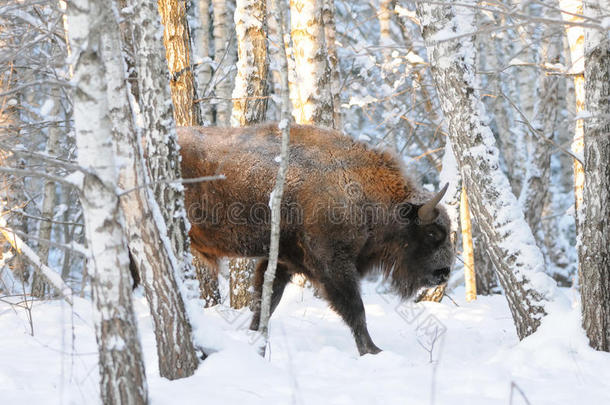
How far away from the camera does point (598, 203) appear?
422cm

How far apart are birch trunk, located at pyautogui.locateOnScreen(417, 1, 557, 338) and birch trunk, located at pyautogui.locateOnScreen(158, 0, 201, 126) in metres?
2.59

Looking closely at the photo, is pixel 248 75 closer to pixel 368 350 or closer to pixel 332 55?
pixel 332 55

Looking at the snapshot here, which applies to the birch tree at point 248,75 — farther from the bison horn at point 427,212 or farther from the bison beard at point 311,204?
the bison horn at point 427,212

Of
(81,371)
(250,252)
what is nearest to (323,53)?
(250,252)

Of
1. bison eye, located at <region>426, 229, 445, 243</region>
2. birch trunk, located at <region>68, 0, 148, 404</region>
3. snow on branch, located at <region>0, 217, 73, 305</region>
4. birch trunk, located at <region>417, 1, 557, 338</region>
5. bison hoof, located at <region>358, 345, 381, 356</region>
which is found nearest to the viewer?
birch trunk, located at <region>68, 0, 148, 404</region>

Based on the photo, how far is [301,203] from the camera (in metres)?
5.16

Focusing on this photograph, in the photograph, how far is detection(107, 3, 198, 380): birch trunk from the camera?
3.07 meters

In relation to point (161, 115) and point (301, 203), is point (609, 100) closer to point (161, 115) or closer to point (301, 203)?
point (301, 203)

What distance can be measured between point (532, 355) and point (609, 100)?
180 cm

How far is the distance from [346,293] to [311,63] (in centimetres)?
266

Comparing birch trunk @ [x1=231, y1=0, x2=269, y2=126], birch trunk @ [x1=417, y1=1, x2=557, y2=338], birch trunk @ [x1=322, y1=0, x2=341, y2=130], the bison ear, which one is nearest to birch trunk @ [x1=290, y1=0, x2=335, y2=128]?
birch trunk @ [x1=231, y1=0, x2=269, y2=126]

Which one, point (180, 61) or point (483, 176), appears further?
point (180, 61)

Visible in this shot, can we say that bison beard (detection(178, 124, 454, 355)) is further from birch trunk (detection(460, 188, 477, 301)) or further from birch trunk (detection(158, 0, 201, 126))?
birch trunk (detection(460, 188, 477, 301))

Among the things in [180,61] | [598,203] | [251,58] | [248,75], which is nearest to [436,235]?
[598,203]
